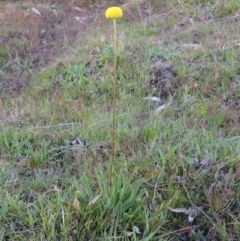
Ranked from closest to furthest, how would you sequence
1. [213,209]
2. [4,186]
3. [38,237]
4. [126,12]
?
[38,237] → [213,209] → [4,186] → [126,12]

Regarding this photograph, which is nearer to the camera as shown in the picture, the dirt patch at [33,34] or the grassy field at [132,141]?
the grassy field at [132,141]

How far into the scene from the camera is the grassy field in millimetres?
2277

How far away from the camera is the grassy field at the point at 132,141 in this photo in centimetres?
228

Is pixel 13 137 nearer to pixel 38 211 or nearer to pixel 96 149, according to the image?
pixel 96 149

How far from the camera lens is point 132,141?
3027 millimetres

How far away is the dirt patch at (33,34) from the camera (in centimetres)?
511

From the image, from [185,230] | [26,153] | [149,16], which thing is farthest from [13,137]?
[149,16]

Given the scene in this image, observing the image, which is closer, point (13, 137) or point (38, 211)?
point (38, 211)

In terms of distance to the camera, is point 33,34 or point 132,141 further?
point 33,34

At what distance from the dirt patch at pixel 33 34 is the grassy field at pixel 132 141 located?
0.76 ft

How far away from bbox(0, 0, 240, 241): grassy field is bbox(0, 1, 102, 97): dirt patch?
0.76ft

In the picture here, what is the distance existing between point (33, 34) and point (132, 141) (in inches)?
147

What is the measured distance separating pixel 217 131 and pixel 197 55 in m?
1.39

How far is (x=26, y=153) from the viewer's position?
3.01 meters
